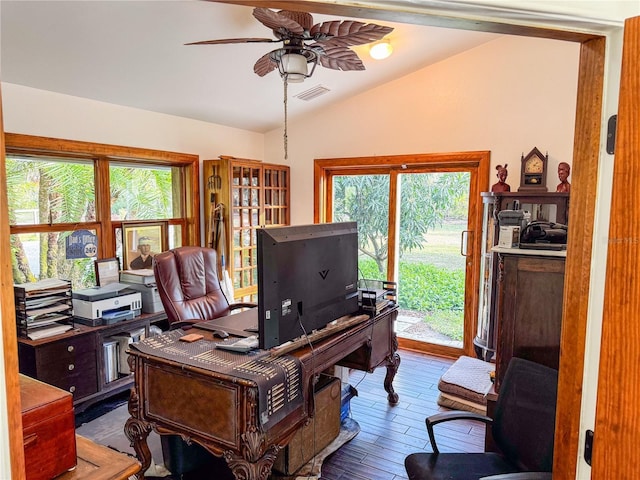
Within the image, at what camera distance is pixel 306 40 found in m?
2.31

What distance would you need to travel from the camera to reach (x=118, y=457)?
114cm

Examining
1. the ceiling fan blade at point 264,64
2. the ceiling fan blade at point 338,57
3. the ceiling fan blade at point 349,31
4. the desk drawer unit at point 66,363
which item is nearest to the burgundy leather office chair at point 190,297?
the desk drawer unit at point 66,363

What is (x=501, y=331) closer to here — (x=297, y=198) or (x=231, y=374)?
(x=231, y=374)

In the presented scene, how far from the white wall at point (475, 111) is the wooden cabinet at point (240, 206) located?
28.4 inches

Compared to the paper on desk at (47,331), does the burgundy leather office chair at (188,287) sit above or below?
above

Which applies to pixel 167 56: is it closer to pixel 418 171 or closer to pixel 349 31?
pixel 349 31

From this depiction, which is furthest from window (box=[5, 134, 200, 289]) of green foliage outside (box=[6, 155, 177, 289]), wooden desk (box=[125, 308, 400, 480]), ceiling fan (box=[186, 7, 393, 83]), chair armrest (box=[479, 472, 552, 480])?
chair armrest (box=[479, 472, 552, 480])

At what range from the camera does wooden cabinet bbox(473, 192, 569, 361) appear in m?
3.35

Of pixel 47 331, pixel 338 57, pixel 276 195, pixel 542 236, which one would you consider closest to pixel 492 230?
pixel 542 236

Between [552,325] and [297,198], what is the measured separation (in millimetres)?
3562

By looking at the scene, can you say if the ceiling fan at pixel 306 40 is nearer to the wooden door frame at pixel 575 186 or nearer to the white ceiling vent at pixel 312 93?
the wooden door frame at pixel 575 186

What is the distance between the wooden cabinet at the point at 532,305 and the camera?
1754 millimetres

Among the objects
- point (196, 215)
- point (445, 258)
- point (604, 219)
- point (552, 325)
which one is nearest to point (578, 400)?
point (604, 219)

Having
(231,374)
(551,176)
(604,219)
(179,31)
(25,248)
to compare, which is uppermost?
(179,31)
